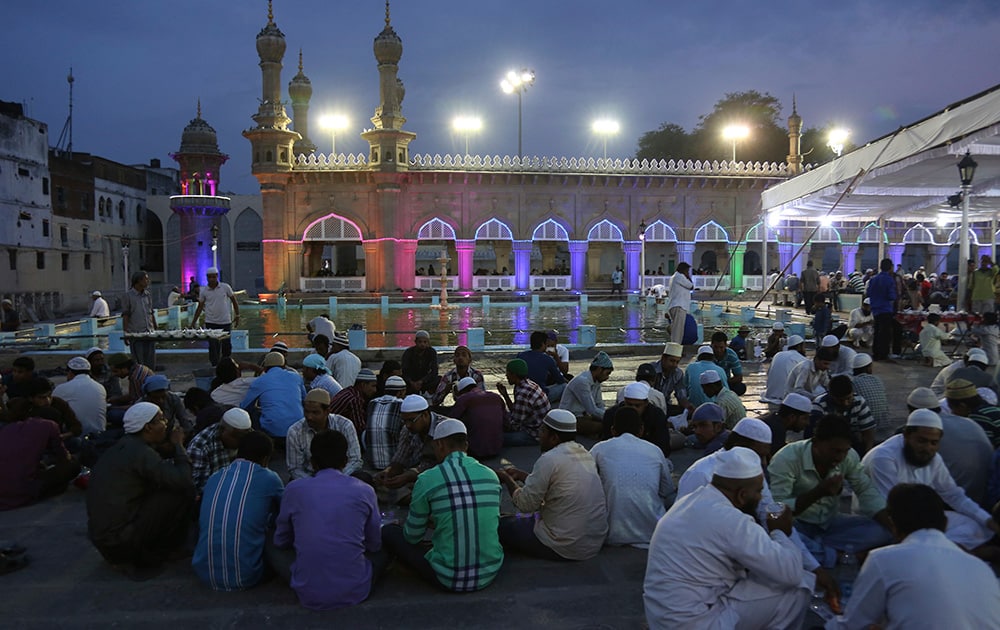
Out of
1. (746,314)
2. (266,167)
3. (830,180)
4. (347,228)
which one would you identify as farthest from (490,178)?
(830,180)

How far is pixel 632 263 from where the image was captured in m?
32.0

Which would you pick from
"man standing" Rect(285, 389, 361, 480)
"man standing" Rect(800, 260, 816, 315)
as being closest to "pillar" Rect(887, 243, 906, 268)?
"man standing" Rect(800, 260, 816, 315)

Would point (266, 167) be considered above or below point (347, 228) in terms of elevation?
above

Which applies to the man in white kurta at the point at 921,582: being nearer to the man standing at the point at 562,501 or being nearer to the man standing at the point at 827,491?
the man standing at the point at 827,491

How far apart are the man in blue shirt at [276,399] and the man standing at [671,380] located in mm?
3432

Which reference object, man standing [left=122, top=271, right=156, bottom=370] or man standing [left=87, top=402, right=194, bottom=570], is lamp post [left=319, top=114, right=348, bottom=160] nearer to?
man standing [left=122, top=271, right=156, bottom=370]

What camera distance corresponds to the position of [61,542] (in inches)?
184

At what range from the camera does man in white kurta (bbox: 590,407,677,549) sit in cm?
423

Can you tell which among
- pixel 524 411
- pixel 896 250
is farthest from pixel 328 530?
pixel 896 250

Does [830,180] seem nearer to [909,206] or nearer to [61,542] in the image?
[909,206]

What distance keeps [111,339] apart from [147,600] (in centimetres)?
995

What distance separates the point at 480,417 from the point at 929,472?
3383 millimetres

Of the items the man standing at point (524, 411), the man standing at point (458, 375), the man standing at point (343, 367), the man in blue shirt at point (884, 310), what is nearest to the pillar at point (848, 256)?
the man in blue shirt at point (884, 310)

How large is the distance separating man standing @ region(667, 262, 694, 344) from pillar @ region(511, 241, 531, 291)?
1846cm
